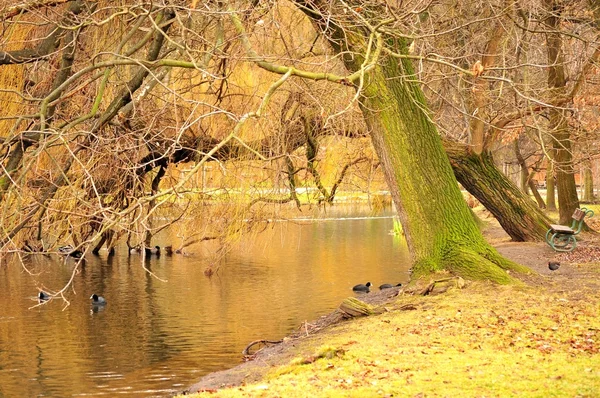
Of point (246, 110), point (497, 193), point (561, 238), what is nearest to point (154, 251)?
point (497, 193)

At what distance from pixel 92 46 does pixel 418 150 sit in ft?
14.4

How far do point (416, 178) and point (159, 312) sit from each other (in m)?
6.43

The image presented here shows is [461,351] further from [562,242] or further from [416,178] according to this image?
[562,242]

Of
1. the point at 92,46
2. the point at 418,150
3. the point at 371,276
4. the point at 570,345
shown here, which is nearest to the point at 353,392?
the point at 570,345

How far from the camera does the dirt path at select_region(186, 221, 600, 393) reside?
8.91m

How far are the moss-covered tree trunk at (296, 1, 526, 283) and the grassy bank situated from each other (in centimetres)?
76

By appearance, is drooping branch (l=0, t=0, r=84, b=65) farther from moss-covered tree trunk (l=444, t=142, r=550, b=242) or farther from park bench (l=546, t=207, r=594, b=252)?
park bench (l=546, t=207, r=594, b=252)

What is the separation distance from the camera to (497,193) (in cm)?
1638

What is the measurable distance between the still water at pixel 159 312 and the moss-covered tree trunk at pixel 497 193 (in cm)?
308

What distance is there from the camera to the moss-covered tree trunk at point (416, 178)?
10.9 m

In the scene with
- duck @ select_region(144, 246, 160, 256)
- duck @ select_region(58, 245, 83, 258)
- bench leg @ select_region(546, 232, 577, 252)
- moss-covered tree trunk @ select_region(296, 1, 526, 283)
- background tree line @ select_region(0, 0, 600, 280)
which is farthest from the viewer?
duck @ select_region(144, 246, 160, 256)

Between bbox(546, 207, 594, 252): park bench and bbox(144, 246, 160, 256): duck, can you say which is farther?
bbox(144, 246, 160, 256): duck

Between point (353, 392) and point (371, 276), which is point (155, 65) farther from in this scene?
point (371, 276)

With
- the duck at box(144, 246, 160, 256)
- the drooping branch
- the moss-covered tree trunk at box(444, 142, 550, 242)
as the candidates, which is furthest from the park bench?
the duck at box(144, 246, 160, 256)
